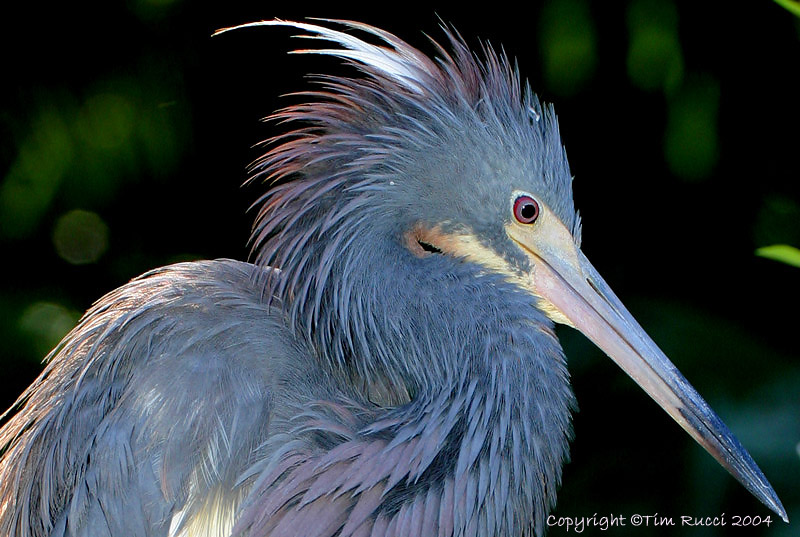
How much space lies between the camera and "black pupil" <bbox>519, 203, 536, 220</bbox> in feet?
5.23

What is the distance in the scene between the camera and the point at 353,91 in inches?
63.8

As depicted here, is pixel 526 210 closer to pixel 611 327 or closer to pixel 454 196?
pixel 454 196

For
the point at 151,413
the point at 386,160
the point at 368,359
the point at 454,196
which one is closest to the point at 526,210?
the point at 454,196

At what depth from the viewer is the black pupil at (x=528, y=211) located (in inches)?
62.8

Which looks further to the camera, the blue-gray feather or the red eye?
the red eye

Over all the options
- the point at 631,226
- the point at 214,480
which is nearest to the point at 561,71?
the point at 631,226

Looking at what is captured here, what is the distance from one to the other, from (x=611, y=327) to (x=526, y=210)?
27 cm

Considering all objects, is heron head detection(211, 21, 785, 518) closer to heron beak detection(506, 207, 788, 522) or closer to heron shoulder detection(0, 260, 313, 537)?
heron beak detection(506, 207, 788, 522)

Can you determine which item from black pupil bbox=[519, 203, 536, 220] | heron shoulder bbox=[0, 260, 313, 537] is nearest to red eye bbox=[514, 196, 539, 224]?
black pupil bbox=[519, 203, 536, 220]

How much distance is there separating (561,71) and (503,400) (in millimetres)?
1216

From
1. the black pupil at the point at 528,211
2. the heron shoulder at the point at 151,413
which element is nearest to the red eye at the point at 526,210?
the black pupil at the point at 528,211

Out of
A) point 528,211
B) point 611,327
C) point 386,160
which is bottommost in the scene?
point 611,327

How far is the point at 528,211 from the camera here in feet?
5.25

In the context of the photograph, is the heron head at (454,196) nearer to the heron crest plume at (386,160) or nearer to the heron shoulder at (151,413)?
the heron crest plume at (386,160)
